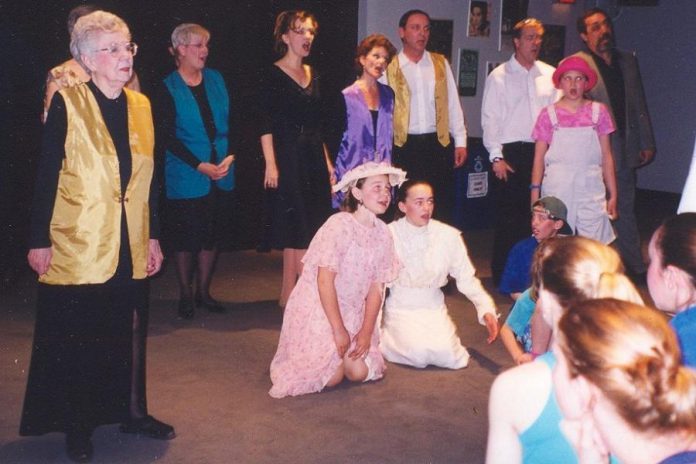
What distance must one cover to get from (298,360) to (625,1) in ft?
24.0

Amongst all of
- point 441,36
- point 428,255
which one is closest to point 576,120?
point 428,255

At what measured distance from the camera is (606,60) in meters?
5.21

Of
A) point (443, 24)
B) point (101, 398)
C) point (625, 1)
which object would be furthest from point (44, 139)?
point (625, 1)

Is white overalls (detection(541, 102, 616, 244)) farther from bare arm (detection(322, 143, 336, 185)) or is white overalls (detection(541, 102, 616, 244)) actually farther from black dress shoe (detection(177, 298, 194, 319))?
black dress shoe (detection(177, 298, 194, 319))

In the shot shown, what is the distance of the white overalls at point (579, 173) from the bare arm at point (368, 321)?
1375 millimetres

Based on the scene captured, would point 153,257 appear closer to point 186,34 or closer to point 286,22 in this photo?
point 186,34

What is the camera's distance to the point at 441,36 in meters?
7.37

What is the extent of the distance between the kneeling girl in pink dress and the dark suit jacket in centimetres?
218

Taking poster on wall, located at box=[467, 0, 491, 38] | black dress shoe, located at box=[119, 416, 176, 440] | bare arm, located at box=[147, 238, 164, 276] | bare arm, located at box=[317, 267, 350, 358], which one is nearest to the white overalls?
bare arm, located at box=[317, 267, 350, 358]

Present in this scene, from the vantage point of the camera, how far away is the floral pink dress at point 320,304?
3.50 m

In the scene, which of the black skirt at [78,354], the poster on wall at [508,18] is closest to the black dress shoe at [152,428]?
the black skirt at [78,354]

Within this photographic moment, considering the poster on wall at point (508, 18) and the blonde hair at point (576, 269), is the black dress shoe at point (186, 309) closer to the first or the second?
the blonde hair at point (576, 269)

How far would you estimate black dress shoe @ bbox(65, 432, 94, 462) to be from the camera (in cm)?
281

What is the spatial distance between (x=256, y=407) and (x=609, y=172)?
2376 mm
